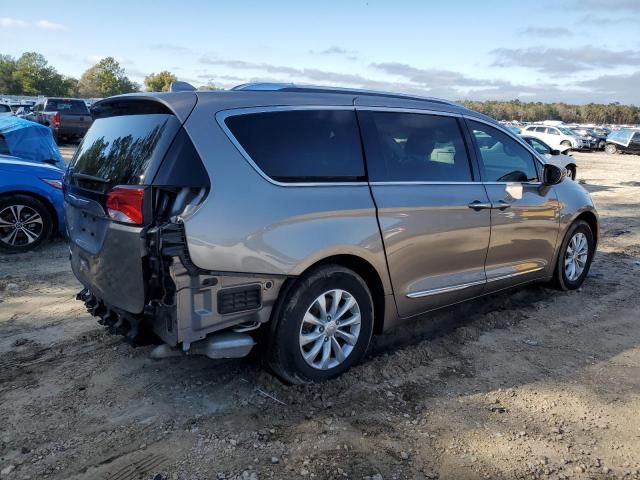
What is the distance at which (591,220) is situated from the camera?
575 cm

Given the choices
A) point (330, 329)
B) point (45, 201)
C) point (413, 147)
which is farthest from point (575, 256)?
point (45, 201)

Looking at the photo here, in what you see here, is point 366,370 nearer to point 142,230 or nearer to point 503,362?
point 503,362

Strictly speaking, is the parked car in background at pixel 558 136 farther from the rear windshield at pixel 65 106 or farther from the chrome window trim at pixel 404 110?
the chrome window trim at pixel 404 110

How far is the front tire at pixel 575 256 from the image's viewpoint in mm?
5406

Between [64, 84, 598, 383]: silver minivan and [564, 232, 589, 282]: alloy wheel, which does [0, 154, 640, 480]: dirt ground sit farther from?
[564, 232, 589, 282]: alloy wheel

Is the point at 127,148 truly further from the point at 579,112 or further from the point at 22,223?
the point at 579,112

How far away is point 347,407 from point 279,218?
122 cm

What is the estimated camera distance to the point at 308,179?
3.30 metres

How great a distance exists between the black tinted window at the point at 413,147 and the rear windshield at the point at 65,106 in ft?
72.1

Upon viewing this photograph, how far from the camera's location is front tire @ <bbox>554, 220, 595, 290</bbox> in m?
5.41

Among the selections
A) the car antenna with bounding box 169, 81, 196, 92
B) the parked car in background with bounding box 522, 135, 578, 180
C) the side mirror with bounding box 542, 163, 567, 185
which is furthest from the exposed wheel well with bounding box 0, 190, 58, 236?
the parked car in background with bounding box 522, 135, 578, 180

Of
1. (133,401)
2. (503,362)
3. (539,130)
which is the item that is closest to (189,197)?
(133,401)

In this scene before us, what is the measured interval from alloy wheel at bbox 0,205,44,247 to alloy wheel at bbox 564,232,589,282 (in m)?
6.20

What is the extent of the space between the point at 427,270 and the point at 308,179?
121cm
